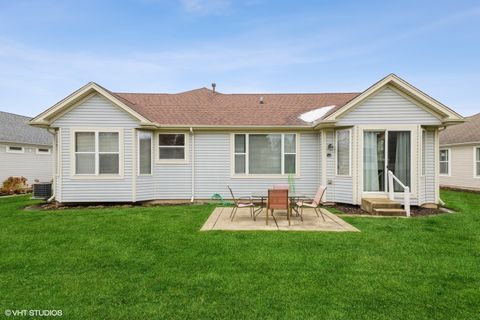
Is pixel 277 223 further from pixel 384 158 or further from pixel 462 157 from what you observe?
pixel 462 157

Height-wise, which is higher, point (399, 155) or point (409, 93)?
point (409, 93)

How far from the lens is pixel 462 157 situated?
16.2m

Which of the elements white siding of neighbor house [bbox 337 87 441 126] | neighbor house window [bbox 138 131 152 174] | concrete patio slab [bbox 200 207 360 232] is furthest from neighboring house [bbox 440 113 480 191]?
neighbor house window [bbox 138 131 152 174]

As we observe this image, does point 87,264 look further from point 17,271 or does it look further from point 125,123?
point 125,123

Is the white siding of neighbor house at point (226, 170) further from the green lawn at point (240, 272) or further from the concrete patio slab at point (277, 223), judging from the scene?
the green lawn at point (240, 272)

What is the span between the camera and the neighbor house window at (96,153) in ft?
32.1

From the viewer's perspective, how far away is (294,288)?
3607mm

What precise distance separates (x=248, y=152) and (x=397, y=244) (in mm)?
6497

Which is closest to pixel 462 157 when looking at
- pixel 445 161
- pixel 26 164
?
pixel 445 161

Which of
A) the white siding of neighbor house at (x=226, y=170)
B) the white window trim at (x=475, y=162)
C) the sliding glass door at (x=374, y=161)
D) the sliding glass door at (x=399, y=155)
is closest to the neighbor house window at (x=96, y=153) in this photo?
the white siding of neighbor house at (x=226, y=170)

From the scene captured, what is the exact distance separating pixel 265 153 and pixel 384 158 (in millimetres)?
4484

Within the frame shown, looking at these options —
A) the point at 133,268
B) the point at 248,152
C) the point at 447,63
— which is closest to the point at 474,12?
Answer: the point at 447,63

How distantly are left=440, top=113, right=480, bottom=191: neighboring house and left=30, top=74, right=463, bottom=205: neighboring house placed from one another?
881 cm

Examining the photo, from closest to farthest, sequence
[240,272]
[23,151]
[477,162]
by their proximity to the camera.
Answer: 1. [240,272]
2. [477,162]
3. [23,151]
